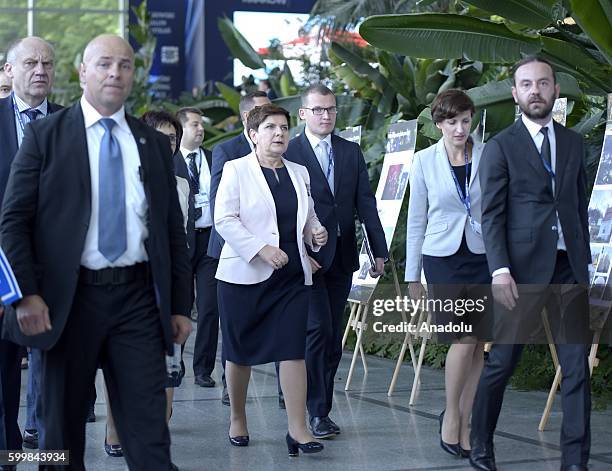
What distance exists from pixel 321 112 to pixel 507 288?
2.29 metres

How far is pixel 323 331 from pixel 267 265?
105 cm

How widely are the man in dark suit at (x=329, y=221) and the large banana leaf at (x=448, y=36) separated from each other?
1.57 metres

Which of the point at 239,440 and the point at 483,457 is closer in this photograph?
the point at 483,457

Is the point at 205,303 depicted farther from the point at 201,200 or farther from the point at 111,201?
the point at 111,201

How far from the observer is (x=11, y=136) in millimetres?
6152

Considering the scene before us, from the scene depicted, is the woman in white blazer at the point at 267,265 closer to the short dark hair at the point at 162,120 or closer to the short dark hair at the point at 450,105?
the short dark hair at the point at 162,120

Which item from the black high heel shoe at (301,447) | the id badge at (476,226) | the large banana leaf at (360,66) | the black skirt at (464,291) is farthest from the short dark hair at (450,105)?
the large banana leaf at (360,66)

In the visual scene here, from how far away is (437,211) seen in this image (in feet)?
22.1

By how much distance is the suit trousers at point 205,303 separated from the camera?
930cm

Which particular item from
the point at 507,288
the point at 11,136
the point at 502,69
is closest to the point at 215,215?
the point at 11,136

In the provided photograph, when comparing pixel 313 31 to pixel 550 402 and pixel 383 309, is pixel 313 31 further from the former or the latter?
pixel 550 402

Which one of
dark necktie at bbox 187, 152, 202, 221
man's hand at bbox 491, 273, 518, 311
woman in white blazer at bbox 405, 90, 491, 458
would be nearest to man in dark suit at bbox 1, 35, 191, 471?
man's hand at bbox 491, 273, 518, 311

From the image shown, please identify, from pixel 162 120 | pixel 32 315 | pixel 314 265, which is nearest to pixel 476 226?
pixel 314 265

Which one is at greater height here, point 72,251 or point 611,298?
point 72,251
